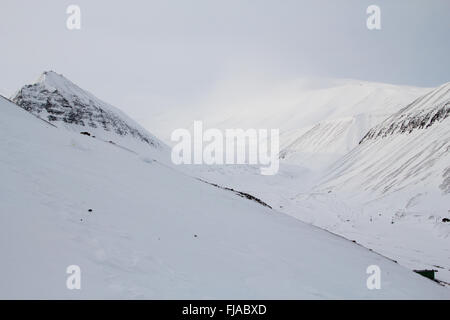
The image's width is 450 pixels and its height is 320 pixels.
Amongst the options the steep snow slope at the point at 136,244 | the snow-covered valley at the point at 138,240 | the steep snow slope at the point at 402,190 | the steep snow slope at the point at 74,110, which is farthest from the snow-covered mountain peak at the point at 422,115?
the steep snow slope at the point at 74,110

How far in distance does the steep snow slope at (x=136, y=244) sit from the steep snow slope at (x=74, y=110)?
73855 millimetres

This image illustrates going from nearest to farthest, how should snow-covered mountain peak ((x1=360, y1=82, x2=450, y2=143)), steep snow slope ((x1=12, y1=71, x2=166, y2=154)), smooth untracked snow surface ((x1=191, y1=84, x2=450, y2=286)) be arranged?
1. smooth untracked snow surface ((x1=191, y1=84, x2=450, y2=286))
2. snow-covered mountain peak ((x1=360, y1=82, x2=450, y2=143))
3. steep snow slope ((x1=12, y1=71, x2=166, y2=154))

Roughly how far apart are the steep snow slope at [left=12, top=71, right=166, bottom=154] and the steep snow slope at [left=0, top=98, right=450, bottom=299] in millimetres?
73855

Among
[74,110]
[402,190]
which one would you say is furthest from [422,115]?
[74,110]

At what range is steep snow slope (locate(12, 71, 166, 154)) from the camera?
79.4 m

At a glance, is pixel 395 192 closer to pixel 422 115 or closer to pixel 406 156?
pixel 406 156

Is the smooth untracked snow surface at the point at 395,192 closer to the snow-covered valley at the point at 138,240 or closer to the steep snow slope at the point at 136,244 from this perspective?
the snow-covered valley at the point at 138,240

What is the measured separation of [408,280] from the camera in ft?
31.6

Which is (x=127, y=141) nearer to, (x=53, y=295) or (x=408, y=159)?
(x=408, y=159)

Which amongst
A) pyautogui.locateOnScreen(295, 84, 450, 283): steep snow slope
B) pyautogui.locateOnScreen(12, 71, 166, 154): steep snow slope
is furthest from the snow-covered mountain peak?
pyautogui.locateOnScreen(12, 71, 166, 154): steep snow slope

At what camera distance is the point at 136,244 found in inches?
272

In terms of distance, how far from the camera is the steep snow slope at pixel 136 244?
5328mm

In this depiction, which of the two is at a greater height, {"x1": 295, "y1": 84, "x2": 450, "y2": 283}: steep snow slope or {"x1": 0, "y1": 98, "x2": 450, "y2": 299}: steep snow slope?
{"x1": 295, "y1": 84, "x2": 450, "y2": 283}: steep snow slope

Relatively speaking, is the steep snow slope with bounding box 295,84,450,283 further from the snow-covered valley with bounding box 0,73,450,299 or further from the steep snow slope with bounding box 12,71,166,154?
the steep snow slope with bounding box 12,71,166,154
